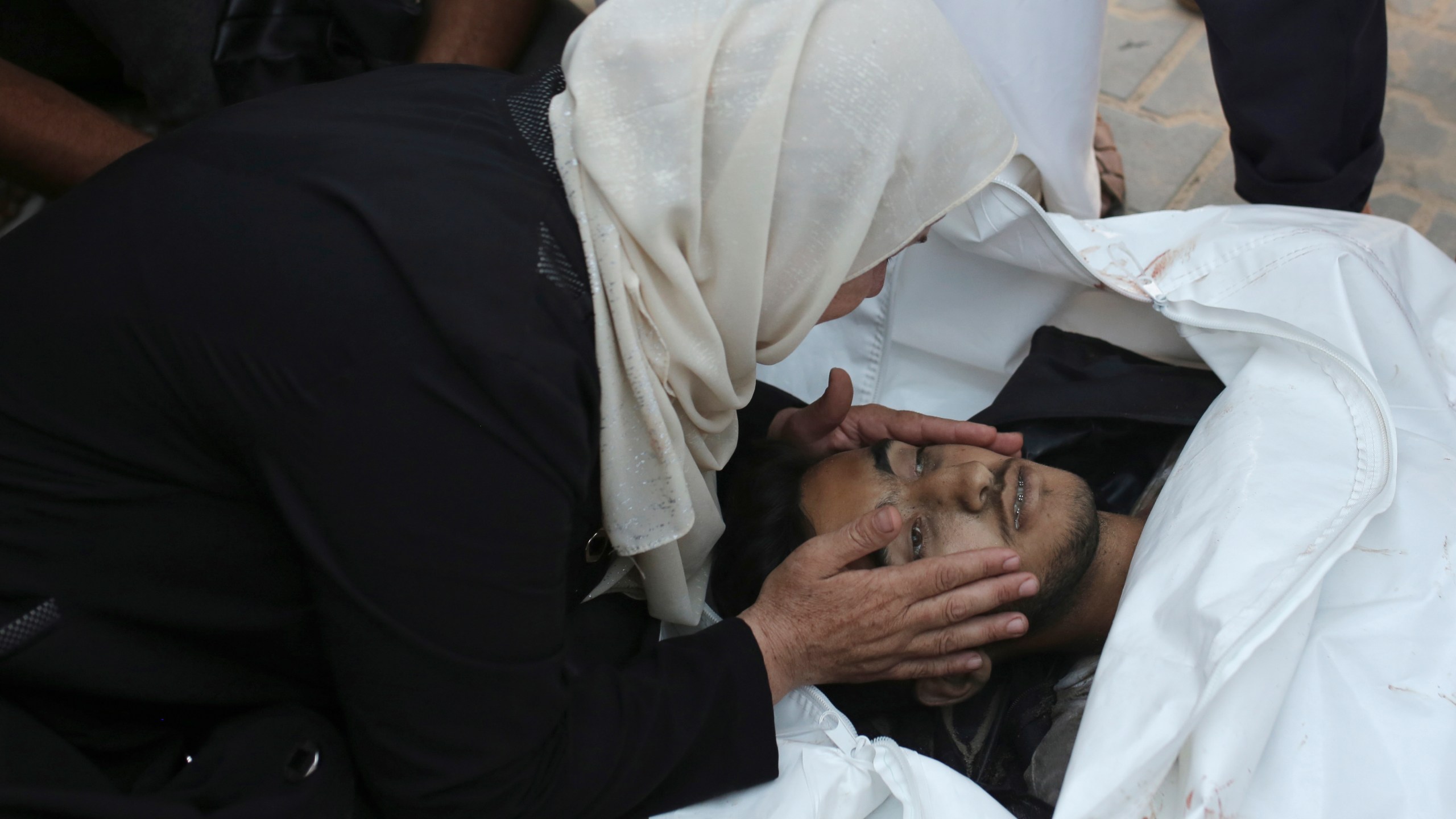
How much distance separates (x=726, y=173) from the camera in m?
1.30

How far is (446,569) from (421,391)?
0.21 metres

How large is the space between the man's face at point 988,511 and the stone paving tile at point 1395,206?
6.88 ft

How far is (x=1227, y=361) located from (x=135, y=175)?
180cm

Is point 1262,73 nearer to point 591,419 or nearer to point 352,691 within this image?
point 591,419

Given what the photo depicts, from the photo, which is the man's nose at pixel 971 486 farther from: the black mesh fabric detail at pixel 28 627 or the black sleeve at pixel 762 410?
the black mesh fabric detail at pixel 28 627

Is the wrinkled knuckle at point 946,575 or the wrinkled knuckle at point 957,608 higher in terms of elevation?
the wrinkled knuckle at point 946,575

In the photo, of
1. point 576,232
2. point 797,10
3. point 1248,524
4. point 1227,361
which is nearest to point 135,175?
point 576,232

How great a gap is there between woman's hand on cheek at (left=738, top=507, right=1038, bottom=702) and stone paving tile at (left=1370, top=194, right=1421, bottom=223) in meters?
2.37

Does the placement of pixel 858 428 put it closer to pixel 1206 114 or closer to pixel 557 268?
pixel 557 268

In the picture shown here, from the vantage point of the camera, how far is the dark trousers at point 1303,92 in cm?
204

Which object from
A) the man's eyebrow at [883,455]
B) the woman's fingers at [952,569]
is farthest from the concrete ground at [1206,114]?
the woman's fingers at [952,569]

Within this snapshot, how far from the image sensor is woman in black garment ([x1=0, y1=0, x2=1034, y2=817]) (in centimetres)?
112

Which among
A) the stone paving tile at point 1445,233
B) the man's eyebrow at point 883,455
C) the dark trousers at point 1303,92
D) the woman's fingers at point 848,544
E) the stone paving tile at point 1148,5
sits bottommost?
the stone paving tile at point 1445,233

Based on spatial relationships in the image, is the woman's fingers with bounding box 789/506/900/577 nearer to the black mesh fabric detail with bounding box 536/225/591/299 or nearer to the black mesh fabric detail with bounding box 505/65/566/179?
the black mesh fabric detail with bounding box 536/225/591/299
